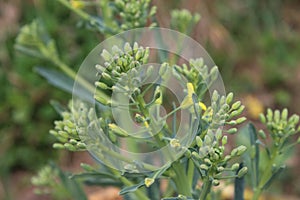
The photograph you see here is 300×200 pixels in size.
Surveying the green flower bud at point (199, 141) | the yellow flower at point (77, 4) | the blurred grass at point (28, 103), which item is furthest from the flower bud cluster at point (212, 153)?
the blurred grass at point (28, 103)

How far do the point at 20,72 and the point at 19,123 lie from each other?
0.19m

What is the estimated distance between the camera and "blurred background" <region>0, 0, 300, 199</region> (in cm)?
215

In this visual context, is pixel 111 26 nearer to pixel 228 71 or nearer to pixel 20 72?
pixel 20 72

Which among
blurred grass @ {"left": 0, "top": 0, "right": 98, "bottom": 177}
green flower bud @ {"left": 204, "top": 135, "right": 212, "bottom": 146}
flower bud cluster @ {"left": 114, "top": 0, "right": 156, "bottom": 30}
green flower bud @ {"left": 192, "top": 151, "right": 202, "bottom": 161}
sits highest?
blurred grass @ {"left": 0, "top": 0, "right": 98, "bottom": 177}

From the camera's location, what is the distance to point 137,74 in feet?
2.37

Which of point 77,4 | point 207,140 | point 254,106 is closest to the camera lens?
point 207,140

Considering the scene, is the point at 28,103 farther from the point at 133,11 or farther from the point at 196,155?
the point at 196,155

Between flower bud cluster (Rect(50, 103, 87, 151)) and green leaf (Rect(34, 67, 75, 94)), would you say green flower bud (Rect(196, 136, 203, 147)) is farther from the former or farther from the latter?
green leaf (Rect(34, 67, 75, 94))

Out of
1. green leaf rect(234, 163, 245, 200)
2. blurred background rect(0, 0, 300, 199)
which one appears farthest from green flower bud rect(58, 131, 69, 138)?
blurred background rect(0, 0, 300, 199)

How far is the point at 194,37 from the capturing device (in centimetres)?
245

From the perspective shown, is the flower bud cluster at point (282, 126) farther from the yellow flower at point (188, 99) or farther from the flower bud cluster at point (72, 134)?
the flower bud cluster at point (72, 134)

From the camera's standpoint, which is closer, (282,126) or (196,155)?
(196,155)

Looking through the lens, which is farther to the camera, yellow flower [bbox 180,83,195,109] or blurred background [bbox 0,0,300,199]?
blurred background [bbox 0,0,300,199]

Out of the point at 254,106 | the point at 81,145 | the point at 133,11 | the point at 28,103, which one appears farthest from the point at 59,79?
the point at 254,106
